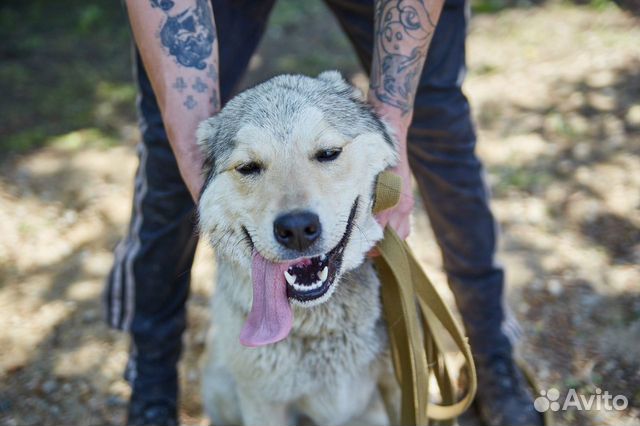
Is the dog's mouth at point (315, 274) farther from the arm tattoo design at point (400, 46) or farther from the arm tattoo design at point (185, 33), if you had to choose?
the arm tattoo design at point (185, 33)

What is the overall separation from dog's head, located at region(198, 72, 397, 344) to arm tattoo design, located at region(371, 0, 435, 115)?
12cm

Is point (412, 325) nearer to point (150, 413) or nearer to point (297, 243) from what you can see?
point (297, 243)

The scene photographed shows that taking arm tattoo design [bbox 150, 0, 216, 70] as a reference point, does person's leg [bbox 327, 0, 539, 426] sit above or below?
below

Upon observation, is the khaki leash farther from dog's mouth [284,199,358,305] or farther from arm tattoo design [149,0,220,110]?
arm tattoo design [149,0,220,110]

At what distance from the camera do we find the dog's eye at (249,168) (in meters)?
2.20

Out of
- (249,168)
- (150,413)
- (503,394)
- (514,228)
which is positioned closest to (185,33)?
(249,168)

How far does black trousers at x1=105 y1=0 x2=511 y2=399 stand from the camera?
8.61 ft

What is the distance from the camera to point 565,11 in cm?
611

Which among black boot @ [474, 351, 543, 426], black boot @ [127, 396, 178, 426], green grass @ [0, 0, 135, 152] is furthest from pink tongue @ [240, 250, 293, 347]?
green grass @ [0, 0, 135, 152]

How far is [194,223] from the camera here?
2.68 m

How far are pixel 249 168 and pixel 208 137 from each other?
0.26 meters

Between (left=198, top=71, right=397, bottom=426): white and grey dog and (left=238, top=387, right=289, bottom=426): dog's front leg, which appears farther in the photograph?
(left=238, top=387, right=289, bottom=426): dog's front leg

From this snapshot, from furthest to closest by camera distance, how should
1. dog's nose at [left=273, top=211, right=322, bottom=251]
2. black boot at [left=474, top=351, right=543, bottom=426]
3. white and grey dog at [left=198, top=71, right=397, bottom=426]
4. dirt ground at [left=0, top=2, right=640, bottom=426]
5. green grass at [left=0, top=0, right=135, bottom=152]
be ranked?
green grass at [left=0, top=0, right=135, bottom=152] < dirt ground at [left=0, top=2, right=640, bottom=426] < black boot at [left=474, top=351, right=543, bottom=426] < white and grey dog at [left=198, top=71, right=397, bottom=426] < dog's nose at [left=273, top=211, right=322, bottom=251]

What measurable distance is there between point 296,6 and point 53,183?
12.4 ft
